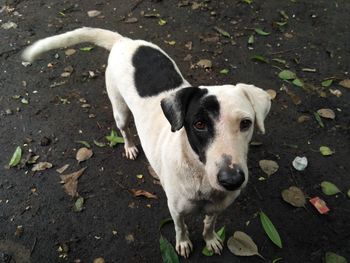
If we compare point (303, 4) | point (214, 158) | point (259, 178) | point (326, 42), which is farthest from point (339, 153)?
point (303, 4)

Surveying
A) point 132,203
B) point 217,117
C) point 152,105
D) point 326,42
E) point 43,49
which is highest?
point 217,117

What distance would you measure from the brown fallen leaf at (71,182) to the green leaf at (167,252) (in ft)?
3.79

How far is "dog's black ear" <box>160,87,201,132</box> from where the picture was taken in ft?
7.44

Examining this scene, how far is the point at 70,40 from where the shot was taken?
340 cm

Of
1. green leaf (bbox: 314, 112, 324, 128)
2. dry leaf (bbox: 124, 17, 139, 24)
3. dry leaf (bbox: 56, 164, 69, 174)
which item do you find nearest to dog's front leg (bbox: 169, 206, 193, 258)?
dry leaf (bbox: 56, 164, 69, 174)

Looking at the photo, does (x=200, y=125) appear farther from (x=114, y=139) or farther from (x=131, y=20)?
(x=131, y=20)

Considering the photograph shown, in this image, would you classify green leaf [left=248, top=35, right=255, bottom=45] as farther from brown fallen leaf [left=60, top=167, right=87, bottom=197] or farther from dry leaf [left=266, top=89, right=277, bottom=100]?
brown fallen leaf [left=60, top=167, right=87, bottom=197]

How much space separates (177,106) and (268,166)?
200cm

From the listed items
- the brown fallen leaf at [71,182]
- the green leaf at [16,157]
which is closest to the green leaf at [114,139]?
the brown fallen leaf at [71,182]

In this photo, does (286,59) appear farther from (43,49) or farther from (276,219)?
(43,49)

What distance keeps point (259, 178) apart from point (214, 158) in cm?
191

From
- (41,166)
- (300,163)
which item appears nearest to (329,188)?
Answer: (300,163)

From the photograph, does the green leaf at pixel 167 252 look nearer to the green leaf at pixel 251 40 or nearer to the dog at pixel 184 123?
the dog at pixel 184 123

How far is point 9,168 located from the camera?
4.01 meters
